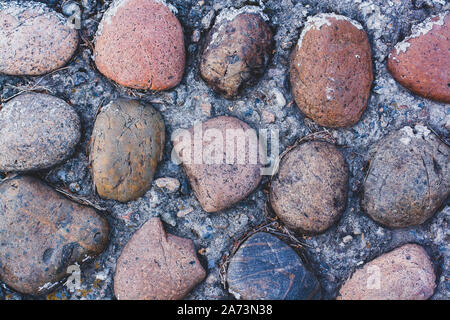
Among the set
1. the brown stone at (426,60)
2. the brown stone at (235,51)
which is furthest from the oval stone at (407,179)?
the brown stone at (235,51)

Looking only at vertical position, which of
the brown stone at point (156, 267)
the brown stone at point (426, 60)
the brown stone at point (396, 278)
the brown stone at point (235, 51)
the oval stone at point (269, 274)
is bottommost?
the brown stone at point (156, 267)

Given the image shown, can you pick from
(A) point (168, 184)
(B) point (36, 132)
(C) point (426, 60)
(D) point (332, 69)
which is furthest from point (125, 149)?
(C) point (426, 60)

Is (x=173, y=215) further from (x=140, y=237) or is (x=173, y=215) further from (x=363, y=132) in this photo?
A: (x=363, y=132)

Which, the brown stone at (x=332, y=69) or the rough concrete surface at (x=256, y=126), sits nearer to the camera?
the brown stone at (x=332, y=69)

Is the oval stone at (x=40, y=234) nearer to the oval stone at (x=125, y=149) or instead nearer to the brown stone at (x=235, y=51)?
the oval stone at (x=125, y=149)

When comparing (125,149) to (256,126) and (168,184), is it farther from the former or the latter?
(256,126)
